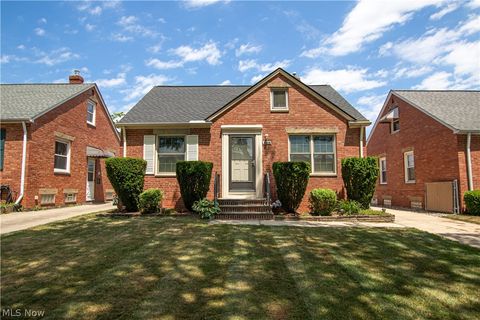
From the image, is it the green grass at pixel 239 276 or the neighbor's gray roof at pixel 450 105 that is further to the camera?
the neighbor's gray roof at pixel 450 105

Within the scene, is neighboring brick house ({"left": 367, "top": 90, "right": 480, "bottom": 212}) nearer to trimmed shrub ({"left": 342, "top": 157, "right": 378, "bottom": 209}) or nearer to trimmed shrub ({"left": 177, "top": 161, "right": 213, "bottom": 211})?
trimmed shrub ({"left": 342, "top": 157, "right": 378, "bottom": 209})

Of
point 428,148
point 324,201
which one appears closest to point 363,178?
point 324,201

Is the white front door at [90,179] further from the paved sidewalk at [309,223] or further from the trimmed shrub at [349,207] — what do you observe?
the trimmed shrub at [349,207]

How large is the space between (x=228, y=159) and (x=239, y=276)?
7.55m

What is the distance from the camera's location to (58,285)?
3.55 meters

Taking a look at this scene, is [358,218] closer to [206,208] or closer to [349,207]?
[349,207]

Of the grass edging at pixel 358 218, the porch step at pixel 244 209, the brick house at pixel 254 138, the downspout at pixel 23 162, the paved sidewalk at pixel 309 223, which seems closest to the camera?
the paved sidewalk at pixel 309 223

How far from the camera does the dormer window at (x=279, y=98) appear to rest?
11500mm

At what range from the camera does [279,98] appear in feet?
38.0

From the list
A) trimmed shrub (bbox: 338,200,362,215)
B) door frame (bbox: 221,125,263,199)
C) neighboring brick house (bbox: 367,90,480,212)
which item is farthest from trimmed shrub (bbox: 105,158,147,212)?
neighboring brick house (bbox: 367,90,480,212)

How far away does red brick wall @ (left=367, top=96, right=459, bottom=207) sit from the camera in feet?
41.0

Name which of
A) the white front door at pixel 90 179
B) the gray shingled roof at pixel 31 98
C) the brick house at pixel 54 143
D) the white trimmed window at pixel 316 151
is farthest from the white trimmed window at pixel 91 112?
the white trimmed window at pixel 316 151

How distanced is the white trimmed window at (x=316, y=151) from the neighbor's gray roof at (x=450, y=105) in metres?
5.76

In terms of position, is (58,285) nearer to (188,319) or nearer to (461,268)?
(188,319)
